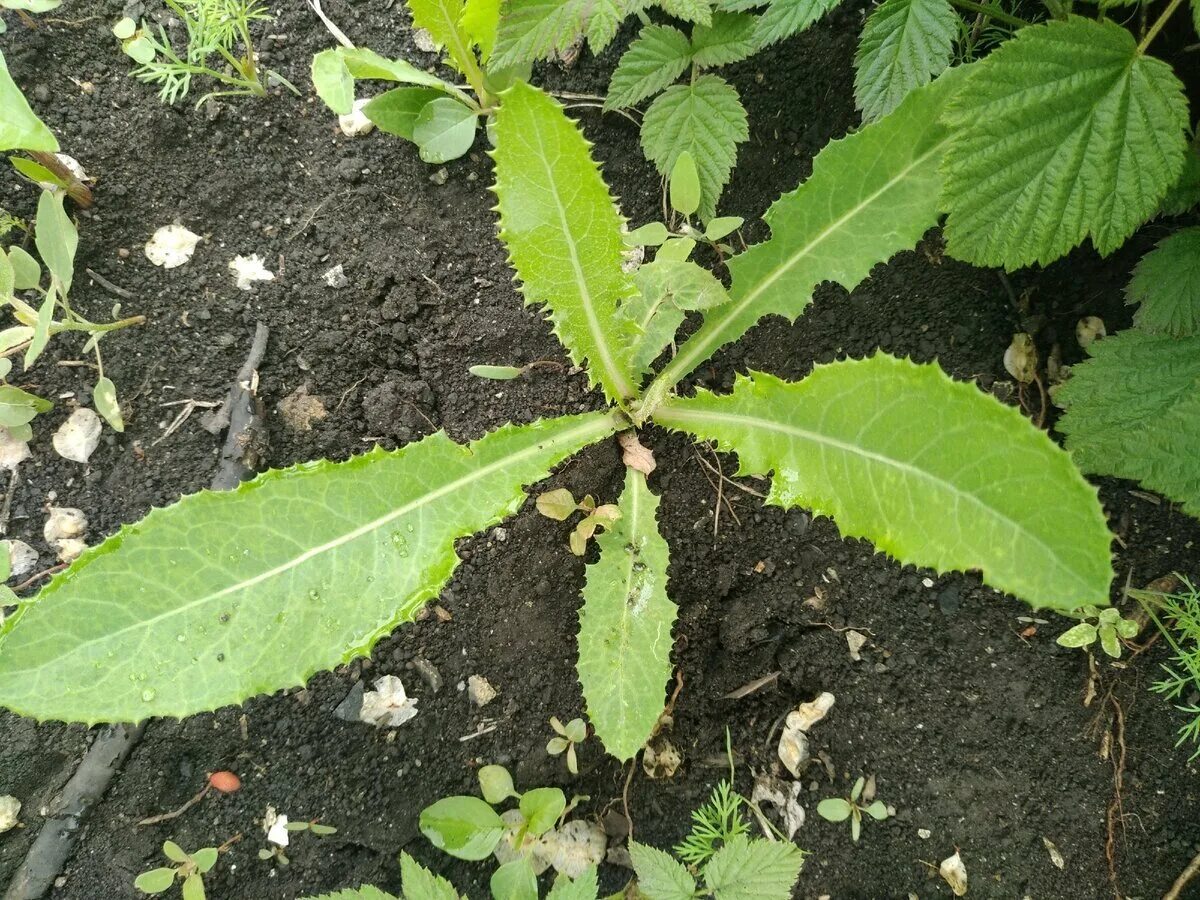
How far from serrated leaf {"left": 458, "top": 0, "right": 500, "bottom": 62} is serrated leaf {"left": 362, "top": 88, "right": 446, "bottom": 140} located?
0.25 metres

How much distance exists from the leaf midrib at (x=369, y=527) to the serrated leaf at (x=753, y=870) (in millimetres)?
758

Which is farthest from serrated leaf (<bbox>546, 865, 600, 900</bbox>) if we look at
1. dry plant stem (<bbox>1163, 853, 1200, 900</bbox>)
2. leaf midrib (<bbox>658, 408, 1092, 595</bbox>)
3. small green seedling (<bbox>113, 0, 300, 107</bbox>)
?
small green seedling (<bbox>113, 0, 300, 107</bbox>)

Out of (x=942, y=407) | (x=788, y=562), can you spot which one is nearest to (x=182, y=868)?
(x=788, y=562)

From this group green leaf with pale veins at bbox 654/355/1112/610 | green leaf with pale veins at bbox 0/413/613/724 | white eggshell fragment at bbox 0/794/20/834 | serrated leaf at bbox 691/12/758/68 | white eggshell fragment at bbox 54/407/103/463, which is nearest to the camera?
green leaf with pale veins at bbox 654/355/1112/610

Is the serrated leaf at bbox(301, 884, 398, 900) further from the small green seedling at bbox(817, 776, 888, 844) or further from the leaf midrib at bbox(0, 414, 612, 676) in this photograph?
the small green seedling at bbox(817, 776, 888, 844)

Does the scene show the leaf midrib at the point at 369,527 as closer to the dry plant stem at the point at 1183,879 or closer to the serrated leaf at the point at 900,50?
the serrated leaf at the point at 900,50

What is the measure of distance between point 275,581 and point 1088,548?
114 cm

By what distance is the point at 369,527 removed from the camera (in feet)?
4.22

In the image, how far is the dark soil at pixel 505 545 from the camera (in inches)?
58.6

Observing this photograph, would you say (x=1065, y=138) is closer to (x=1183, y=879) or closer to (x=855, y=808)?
(x=855, y=808)

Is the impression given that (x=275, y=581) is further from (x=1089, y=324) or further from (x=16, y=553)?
(x=1089, y=324)

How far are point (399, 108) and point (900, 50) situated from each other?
97 cm

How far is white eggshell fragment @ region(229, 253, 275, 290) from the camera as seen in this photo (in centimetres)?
166

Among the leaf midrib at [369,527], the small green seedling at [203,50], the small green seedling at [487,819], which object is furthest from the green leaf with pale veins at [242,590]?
the small green seedling at [203,50]
